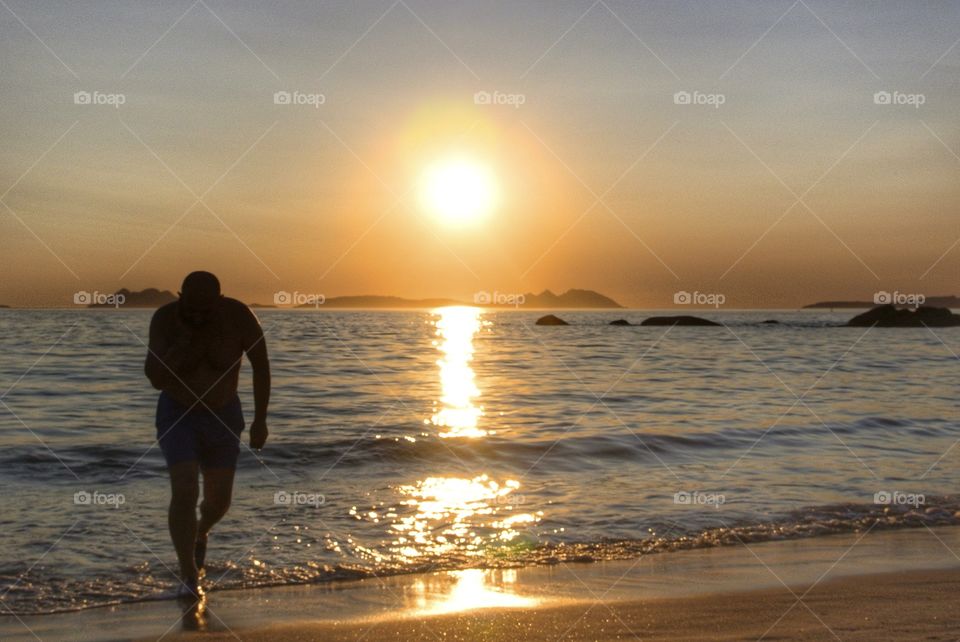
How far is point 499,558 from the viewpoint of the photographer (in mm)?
7371

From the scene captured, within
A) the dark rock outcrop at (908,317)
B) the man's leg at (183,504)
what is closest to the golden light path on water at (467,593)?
the man's leg at (183,504)

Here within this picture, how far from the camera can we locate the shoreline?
534 centimetres

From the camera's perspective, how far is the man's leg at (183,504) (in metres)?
5.88

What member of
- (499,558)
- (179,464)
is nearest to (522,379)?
(499,558)

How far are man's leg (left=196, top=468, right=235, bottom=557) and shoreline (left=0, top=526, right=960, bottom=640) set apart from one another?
0.51 m

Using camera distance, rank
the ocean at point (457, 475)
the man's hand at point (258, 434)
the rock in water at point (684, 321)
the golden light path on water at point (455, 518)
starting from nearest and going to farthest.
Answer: the man's hand at point (258, 434)
the ocean at point (457, 475)
the golden light path on water at point (455, 518)
the rock in water at point (684, 321)

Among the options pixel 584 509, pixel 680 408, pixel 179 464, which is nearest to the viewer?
pixel 179 464

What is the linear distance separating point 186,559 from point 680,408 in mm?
14223

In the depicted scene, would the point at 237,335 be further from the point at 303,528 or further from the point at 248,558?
the point at 303,528

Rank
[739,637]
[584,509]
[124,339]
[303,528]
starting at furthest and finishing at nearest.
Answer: [124,339] → [584,509] → [303,528] → [739,637]
